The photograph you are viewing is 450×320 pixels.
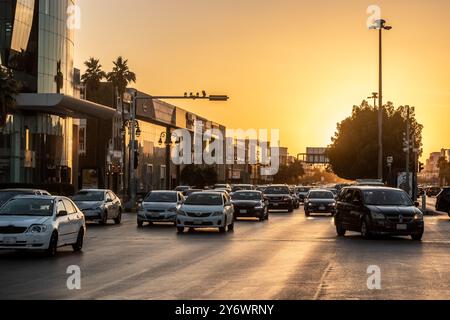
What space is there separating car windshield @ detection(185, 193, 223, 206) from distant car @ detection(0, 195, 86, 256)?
34.0ft

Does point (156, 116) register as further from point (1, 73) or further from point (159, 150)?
point (1, 73)

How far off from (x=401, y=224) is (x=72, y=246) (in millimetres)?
10814

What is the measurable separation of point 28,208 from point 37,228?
154cm

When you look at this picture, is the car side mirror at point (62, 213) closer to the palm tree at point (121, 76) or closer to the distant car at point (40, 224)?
the distant car at point (40, 224)

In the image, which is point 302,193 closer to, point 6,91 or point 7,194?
point 6,91

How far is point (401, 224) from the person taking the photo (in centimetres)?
2975

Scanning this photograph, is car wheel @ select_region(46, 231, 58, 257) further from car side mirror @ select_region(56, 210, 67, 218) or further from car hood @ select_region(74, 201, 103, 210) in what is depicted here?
car hood @ select_region(74, 201, 103, 210)

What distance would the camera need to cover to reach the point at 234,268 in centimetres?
1936

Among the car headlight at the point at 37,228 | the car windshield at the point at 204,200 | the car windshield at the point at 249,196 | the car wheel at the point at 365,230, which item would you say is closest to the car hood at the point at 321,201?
the car windshield at the point at 249,196

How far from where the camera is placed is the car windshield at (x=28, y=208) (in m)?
22.8

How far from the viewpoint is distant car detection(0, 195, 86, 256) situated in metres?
21.6

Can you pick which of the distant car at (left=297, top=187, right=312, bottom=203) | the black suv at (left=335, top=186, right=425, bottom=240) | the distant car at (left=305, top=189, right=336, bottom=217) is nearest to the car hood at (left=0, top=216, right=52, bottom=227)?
the black suv at (left=335, top=186, right=425, bottom=240)

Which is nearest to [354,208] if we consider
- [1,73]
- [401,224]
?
[401,224]
